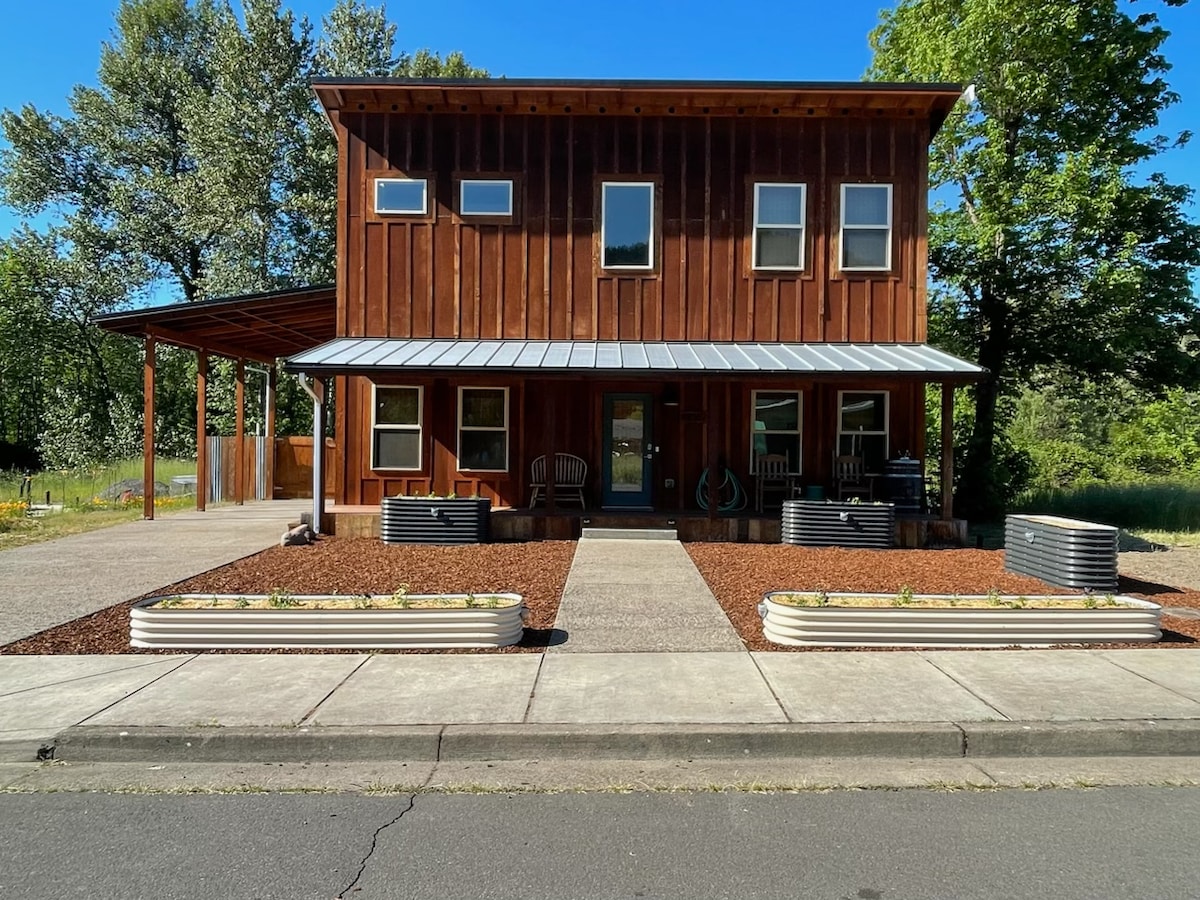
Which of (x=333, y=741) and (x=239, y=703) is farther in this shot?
(x=239, y=703)

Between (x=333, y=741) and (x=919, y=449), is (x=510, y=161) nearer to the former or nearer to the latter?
(x=919, y=449)

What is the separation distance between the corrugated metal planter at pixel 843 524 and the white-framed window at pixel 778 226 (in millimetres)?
4551

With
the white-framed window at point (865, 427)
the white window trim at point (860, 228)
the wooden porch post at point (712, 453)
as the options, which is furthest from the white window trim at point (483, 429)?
the white window trim at point (860, 228)

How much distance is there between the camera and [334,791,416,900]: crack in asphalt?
3076mm

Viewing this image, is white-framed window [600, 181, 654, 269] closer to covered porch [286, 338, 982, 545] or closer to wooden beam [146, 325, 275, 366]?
covered porch [286, 338, 982, 545]

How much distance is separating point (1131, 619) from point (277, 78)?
2784 cm

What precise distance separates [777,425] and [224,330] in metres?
11.2

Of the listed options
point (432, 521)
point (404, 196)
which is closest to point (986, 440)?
point (432, 521)

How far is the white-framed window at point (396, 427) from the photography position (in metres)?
13.5

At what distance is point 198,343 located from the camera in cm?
1584

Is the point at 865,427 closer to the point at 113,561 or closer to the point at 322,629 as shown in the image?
the point at 322,629

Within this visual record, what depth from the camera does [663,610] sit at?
7426 millimetres

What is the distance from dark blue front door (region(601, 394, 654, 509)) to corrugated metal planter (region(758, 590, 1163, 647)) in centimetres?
718

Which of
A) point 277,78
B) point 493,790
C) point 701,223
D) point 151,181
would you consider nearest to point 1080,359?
point 701,223
